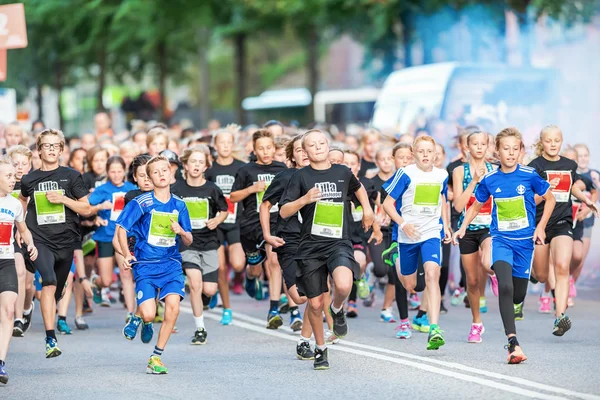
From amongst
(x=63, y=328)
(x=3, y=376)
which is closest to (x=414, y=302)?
(x=63, y=328)

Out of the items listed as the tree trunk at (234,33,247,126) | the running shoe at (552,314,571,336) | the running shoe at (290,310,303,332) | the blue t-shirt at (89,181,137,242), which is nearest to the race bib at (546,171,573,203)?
the running shoe at (552,314,571,336)

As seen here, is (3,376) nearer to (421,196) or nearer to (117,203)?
(421,196)

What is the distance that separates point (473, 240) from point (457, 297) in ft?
11.1

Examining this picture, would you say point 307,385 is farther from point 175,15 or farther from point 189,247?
point 175,15

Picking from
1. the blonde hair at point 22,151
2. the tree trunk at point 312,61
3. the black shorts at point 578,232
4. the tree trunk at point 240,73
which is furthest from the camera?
the tree trunk at point 240,73

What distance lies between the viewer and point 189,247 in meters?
12.9

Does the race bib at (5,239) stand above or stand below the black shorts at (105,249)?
above

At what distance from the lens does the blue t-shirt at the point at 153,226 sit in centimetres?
1090

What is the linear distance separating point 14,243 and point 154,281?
4.44ft

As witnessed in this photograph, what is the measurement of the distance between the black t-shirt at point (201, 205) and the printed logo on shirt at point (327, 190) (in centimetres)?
264

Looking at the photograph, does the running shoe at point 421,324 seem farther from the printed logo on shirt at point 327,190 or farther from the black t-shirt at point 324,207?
the printed logo on shirt at point 327,190

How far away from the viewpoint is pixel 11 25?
1705 cm

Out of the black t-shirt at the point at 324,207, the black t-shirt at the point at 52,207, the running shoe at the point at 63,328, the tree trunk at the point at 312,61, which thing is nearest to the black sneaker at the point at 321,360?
the black t-shirt at the point at 324,207

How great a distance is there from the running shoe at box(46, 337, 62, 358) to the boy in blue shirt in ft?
3.03
